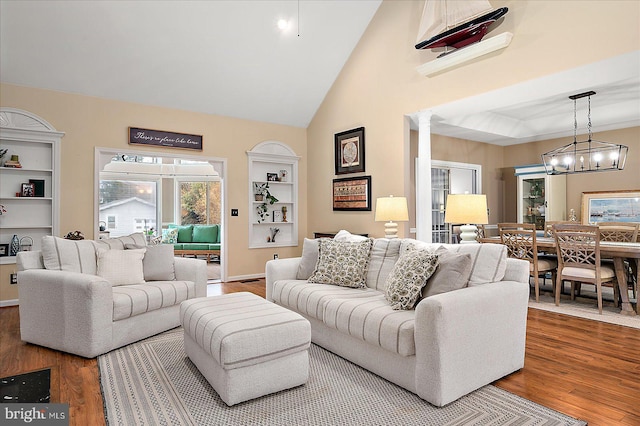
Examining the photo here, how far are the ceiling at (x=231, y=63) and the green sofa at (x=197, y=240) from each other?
11.1ft

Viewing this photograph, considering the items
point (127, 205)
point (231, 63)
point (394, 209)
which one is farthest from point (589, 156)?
point (127, 205)

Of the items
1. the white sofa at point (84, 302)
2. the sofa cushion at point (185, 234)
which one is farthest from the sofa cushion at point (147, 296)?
the sofa cushion at point (185, 234)

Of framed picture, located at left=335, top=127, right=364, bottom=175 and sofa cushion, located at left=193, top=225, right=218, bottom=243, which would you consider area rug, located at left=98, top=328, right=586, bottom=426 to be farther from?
sofa cushion, located at left=193, top=225, right=218, bottom=243

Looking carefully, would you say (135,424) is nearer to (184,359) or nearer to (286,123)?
(184,359)

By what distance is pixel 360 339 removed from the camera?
2648 millimetres

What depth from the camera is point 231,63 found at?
531 centimetres

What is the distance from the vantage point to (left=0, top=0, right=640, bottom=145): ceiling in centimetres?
414

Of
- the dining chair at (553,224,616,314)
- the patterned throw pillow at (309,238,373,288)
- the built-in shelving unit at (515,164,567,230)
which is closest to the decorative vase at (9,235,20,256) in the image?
the patterned throw pillow at (309,238,373,288)

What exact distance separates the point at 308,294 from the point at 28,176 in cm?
393

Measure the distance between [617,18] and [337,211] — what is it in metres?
3.98

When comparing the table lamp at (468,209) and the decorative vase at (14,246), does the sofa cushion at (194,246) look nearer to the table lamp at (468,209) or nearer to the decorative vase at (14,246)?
the decorative vase at (14,246)

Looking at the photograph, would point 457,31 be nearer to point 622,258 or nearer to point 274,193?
point 622,258

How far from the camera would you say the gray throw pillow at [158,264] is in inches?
148

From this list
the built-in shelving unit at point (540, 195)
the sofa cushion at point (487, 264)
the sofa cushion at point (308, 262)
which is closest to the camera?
the sofa cushion at point (487, 264)
